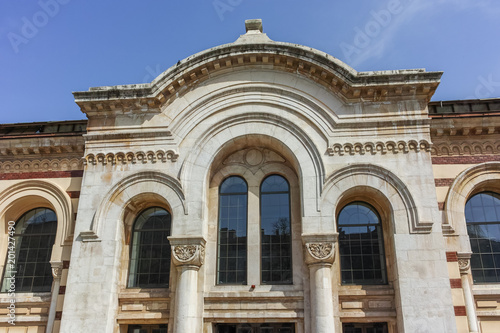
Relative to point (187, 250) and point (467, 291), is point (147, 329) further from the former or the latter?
point (467, 291)

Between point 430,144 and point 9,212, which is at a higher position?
point 430,144

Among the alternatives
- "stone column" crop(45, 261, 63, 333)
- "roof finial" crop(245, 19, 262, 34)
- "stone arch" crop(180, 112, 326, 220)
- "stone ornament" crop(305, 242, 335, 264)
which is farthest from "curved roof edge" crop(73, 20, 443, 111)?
"stone column" crop(45, 261, 63, 333)

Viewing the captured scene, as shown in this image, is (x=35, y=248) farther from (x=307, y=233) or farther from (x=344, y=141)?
(x=344, y=141)

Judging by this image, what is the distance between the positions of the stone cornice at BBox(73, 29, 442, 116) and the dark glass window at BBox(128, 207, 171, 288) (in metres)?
3.87

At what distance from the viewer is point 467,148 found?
15055 mm

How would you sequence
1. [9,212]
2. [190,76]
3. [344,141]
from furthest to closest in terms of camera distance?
[9,212] < [190,76] < [344,141]

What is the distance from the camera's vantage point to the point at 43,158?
16.7 meters

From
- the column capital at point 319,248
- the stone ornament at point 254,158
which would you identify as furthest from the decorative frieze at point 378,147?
the column capital at point 319,248

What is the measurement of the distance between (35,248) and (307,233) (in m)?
10.3

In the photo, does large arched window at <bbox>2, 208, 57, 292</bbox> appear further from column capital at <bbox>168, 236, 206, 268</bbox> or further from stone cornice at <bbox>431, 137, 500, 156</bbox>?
stone cornice at <bbox>431, 137, 500, 156</bbox>

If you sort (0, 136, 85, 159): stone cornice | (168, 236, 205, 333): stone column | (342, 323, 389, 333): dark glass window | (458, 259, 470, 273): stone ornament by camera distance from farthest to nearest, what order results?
(0, 136, 85, 159): stone cornice < (458, 259, 470, 273): stone ornament < (342, 323, 389, 333): dark glass window < (168, 236, 205, 333): stone column

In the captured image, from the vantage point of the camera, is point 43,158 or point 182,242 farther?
point 43,158

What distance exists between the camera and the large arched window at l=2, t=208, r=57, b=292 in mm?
15734

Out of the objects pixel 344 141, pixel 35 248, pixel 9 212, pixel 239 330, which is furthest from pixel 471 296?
pixel 9 212
